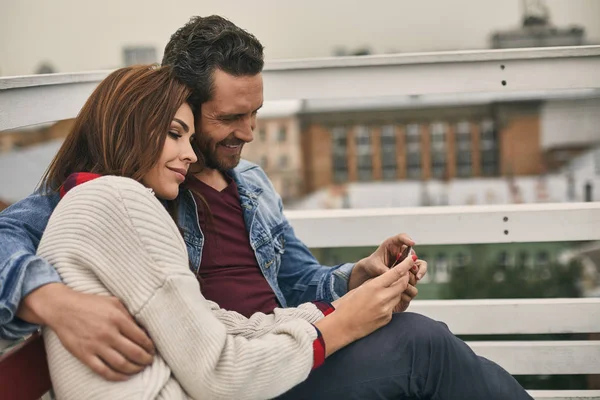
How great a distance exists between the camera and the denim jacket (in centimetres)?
137

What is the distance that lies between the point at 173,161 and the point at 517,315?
3.94 ft

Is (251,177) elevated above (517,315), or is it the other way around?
(251,177)

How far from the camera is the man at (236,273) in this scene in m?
1.21

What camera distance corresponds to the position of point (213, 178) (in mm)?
1858

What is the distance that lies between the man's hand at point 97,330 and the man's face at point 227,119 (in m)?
0.63

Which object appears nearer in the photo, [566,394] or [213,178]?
[213,178]

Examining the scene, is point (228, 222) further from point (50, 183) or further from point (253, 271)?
point (50, 183)

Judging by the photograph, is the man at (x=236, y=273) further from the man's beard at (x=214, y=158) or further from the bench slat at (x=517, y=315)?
the bench slat at (x=517, y=315)

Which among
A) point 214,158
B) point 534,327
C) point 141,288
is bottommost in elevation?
point 534,327

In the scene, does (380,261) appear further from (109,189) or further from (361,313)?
(109,189)

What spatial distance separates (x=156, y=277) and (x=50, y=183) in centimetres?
38

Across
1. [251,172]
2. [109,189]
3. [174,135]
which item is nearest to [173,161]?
[174,135]

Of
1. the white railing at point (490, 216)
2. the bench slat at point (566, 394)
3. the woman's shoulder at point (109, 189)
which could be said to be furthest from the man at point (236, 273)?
the bench slat at point (566, 394)

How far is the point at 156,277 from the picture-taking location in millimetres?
1232
